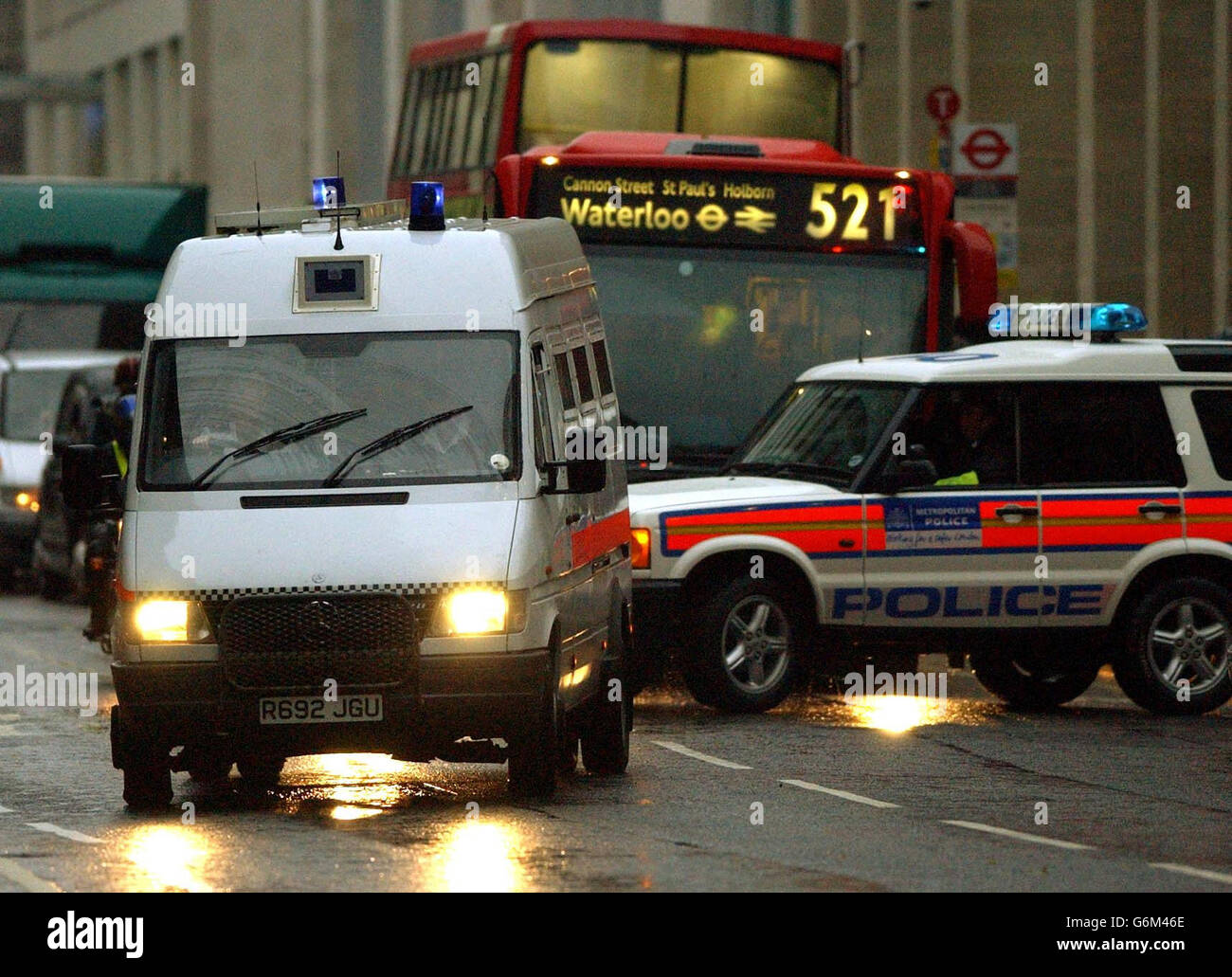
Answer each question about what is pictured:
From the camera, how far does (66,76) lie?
235 feet

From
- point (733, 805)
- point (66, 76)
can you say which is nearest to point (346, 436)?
point (733, 805)

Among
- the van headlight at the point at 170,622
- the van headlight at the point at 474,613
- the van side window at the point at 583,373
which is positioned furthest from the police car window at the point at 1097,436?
the van headlight at the point at 170,622

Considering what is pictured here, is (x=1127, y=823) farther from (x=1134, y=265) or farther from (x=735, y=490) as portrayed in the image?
(x=1134, y=265)

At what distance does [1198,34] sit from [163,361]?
18.8 meters

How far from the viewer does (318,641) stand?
11266 mm

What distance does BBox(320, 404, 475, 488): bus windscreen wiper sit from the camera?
11758mm

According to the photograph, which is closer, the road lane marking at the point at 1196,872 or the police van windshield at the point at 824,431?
the road lane marking at the point at 1196,872

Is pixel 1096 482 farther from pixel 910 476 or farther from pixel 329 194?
pixel 329 194

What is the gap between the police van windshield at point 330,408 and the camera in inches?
464

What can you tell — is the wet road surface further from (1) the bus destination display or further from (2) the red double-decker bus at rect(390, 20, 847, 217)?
(2) the red double-decker bus at rect(390, 20, 847, 217)

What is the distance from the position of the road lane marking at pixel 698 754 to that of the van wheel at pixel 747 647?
121cm

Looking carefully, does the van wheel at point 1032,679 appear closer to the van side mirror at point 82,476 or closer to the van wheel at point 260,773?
the van wheel at point 260,773

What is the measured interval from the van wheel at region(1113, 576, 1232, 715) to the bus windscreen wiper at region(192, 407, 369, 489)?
5798 mm

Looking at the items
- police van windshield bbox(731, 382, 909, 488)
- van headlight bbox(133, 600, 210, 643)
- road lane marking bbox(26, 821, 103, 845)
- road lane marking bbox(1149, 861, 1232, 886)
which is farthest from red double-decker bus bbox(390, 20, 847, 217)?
road lane marking bbox(1149, 861, 1232, 886)
